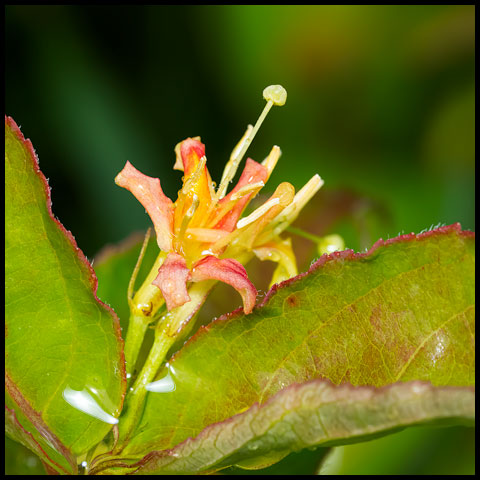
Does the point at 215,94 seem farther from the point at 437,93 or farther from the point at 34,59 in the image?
the point at 437,93

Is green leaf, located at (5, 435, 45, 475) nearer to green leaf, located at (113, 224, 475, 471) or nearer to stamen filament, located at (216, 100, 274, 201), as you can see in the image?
green leaf, located at (113, 224, 475, 471)

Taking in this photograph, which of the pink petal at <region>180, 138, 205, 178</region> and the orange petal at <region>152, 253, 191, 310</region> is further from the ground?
the pink petal at <region>180, 138, 205, 178</region>

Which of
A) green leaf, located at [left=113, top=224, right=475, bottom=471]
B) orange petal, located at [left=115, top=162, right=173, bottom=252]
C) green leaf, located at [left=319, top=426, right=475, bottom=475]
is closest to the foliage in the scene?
green leaf, located at [left=113, top=224, right=475, bottom=471]

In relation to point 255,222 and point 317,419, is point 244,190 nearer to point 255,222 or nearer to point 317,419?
point 255,222

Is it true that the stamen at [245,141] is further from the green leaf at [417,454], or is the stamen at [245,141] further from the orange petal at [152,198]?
the green leaf at [417,454]

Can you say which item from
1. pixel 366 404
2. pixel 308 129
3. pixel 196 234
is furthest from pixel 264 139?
pixel 366 404

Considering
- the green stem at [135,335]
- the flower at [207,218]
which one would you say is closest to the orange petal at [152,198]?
the flower at [207,218]
